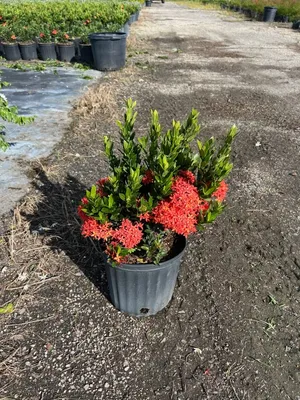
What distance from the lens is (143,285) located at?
7.17 ft

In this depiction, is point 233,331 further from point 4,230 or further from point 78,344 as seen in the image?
point 4,230

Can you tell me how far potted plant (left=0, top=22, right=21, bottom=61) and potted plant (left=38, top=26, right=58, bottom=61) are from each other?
68 centimetres

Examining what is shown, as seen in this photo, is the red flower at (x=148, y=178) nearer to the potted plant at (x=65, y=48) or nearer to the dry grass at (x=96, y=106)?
the dry grass at (x=96, y=106)

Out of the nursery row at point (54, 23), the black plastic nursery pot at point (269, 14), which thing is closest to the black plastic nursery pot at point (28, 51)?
the nursery row at point (54, 23)

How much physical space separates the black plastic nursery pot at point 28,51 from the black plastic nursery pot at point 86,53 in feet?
4.63

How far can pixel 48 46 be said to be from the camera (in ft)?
30.8

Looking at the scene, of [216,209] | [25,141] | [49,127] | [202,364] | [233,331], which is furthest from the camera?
[49,127]

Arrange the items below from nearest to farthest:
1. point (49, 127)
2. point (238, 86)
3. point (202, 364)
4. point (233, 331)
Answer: point (202, 364) → point (233, 331) → point (49, 127) → point (238, 86)

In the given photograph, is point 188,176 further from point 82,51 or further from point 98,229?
point 82,51

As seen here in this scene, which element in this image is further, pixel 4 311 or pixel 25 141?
pixel 25 141

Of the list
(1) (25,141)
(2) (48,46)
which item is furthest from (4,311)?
(2) (48,46)

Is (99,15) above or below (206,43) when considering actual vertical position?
above

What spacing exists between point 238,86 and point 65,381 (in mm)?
7698

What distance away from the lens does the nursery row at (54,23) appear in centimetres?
960
